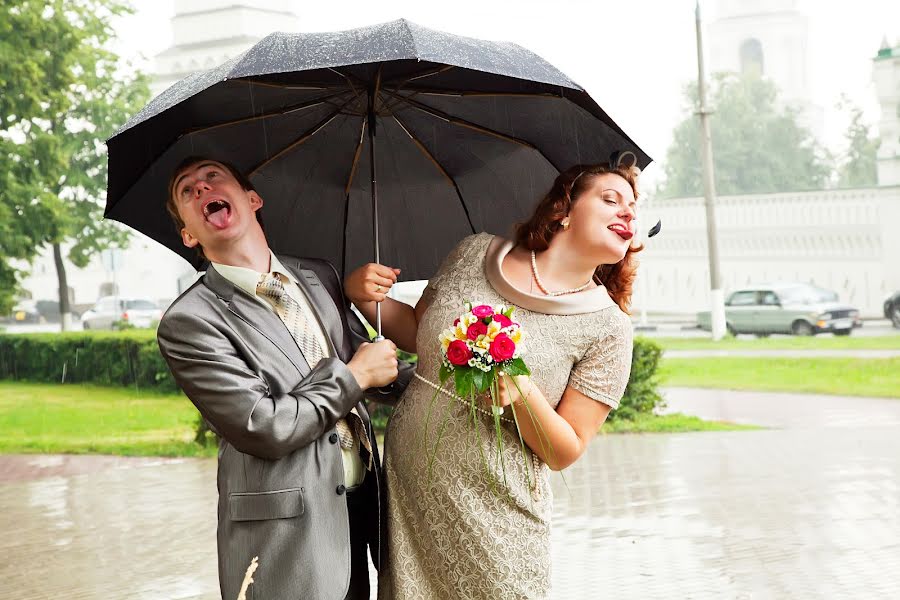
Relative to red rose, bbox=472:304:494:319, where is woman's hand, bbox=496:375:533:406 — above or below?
below

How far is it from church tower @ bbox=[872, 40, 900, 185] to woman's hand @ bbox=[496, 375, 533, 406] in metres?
18.0

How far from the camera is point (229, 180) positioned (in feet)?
9.18

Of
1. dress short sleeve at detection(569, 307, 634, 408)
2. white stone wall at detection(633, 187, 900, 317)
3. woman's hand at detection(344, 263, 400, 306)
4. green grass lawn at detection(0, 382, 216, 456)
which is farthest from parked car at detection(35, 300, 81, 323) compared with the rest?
dress short sleeve at detection(569, 307, 634, 408)

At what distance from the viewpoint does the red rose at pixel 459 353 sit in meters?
2.57

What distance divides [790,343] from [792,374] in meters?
2.26

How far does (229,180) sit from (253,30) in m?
18.8

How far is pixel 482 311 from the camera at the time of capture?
2586 millimetres

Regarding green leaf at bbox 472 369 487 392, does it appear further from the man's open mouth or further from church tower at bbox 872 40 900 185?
church tower at bbox 872 40 900 185

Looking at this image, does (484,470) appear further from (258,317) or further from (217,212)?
(217,212)

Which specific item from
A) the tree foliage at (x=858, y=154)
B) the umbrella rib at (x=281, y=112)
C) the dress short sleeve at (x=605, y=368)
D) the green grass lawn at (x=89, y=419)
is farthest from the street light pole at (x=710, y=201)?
the dress short sleeve at (x=605, y=368)

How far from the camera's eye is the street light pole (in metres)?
16.2

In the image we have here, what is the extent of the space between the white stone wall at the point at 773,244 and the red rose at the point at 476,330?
18.5m

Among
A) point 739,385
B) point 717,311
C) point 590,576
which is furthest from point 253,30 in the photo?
point 590,576

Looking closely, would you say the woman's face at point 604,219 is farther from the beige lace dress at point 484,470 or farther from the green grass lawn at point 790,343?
the green grass lawn at point 790,343
